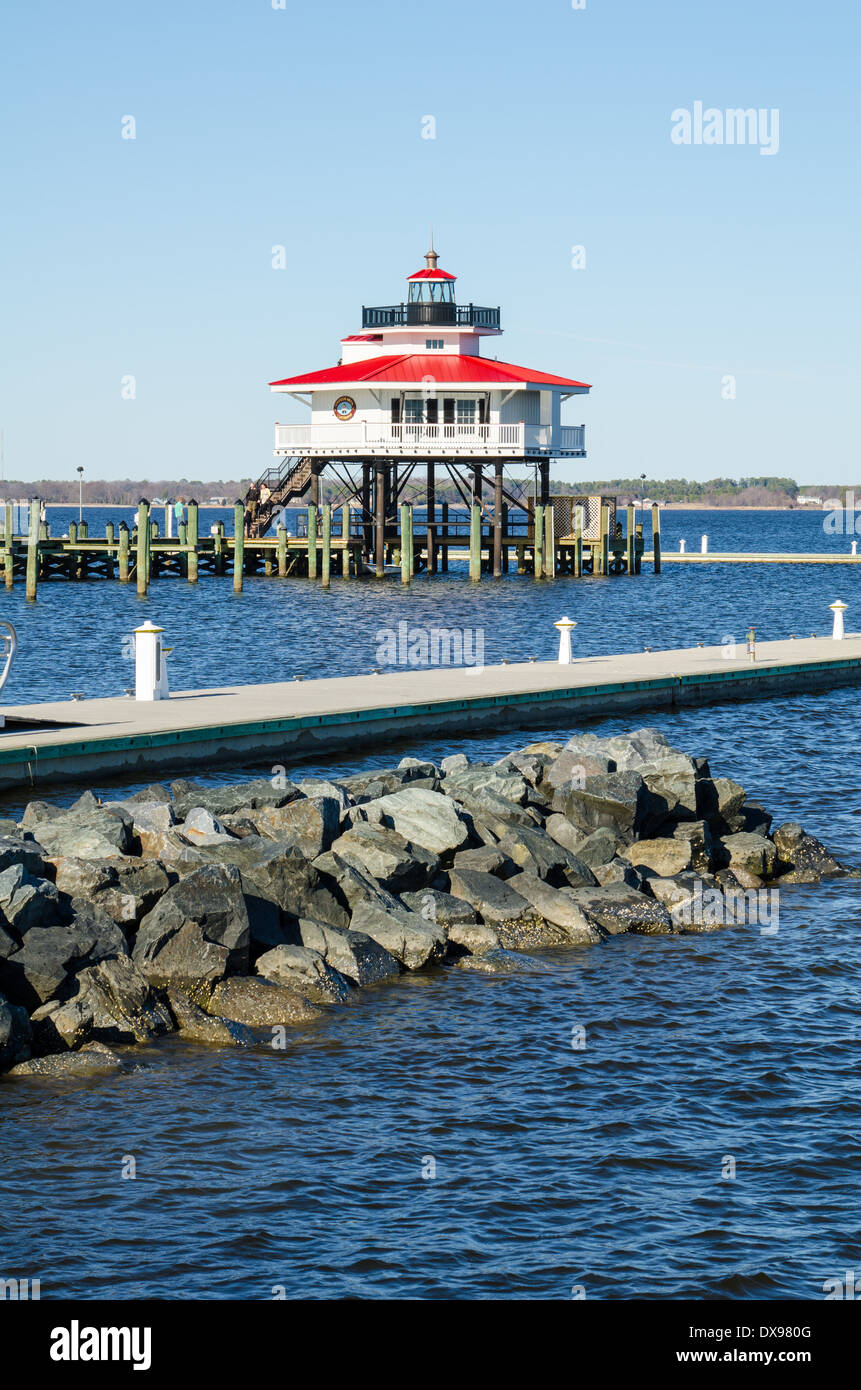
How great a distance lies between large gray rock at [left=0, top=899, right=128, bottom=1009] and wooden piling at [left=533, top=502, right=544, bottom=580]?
50812 millimetres

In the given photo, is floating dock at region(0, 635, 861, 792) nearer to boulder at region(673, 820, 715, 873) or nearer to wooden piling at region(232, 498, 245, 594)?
boulder at region(673, 820, 715, 873)

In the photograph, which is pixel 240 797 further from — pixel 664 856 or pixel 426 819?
pixel 664 856

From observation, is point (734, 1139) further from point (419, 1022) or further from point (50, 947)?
point (50, 947)

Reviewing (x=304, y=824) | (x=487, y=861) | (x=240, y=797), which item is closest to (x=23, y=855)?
(x=304, y=824)

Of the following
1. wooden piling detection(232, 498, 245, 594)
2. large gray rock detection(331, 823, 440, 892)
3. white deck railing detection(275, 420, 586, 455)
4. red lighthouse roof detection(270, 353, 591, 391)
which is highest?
red lighthouse roof detection(270, 353, 591, 391)

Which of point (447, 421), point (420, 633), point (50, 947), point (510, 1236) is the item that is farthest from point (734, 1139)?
point (447, 421)

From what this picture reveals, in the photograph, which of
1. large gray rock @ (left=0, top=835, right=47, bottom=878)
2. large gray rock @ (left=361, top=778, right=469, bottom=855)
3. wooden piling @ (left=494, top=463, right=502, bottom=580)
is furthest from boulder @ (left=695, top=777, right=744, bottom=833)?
wooden piling @ (left=494, top=463, right=502, bottom=580)

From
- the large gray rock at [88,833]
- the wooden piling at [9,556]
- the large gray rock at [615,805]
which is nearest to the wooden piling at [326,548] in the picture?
the wooden piling at [9,556]

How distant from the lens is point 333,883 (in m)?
13.8

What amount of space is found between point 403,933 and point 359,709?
30.8 ft

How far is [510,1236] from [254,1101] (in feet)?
7.54

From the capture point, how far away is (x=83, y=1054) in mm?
10938

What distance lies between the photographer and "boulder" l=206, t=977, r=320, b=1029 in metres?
11.8
